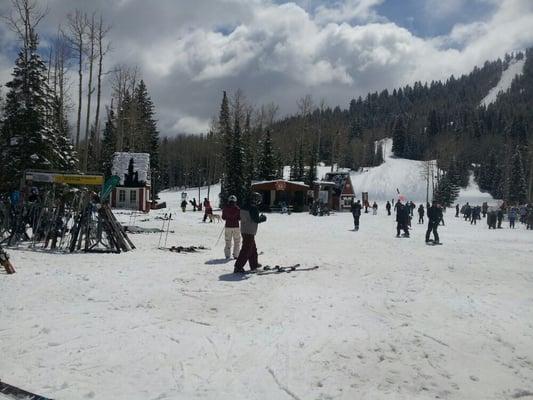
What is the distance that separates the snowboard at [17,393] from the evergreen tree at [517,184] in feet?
282

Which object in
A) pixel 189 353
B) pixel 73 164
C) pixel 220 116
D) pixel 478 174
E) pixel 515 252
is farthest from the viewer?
pixel 478 174

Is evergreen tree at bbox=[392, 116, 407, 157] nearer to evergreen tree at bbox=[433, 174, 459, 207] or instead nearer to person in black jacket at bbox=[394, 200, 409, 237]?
evergreen tree at bbox=[433, 174, 459, 207]

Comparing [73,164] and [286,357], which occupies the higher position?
[73,164]

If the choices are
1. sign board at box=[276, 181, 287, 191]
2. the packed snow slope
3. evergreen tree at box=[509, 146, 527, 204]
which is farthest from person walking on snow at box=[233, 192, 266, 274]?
the packed snow slope

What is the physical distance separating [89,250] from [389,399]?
10.3 metres

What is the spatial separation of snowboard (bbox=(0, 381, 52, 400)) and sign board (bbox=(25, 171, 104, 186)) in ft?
36.0

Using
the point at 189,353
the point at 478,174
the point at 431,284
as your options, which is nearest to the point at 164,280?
the point at 189,353

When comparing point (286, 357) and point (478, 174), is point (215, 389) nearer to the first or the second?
point (286, 357)

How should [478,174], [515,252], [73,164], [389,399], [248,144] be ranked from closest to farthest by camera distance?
1. [389,399]
2. [515,252]
3. [73,164]
4. [248,144]
5. [478,174]

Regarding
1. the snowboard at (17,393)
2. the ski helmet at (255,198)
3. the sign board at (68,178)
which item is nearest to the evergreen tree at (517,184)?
the sign board at (68,178)

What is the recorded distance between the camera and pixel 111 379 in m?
4.23

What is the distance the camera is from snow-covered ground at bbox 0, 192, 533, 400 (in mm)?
4309

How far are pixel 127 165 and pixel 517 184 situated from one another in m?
67.7

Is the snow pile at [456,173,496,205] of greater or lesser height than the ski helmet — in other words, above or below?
above
